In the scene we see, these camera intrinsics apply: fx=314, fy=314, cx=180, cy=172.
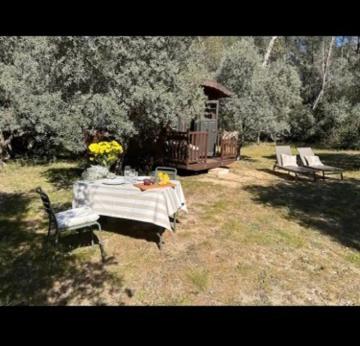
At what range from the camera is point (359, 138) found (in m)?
17.3

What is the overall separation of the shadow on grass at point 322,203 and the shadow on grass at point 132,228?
116 inches

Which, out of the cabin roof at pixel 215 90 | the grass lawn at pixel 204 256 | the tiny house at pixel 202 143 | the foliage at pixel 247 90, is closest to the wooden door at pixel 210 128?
the tiny house at pixel 202 143

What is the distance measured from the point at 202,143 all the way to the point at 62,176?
4.44 meters

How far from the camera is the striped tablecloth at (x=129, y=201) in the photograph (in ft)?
15.7

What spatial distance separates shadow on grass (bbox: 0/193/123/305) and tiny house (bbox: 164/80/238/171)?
4974 mm

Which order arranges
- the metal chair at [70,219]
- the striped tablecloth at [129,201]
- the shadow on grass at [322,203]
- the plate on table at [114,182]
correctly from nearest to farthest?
the metal chair at [70,219] < the striped tablecloth at [129,201] < the plate on table at [114,182] < the shadow on grass at [322,203]

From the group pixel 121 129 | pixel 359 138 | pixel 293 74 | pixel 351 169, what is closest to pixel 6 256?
pixel 121 129

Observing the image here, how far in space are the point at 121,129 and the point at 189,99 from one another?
1.91 meters

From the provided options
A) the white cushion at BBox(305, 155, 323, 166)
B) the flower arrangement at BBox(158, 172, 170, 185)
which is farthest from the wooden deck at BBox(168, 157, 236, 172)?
the flower arrangement at BBox(158, 172, 170, 185)

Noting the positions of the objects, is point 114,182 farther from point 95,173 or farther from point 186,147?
point 186,147

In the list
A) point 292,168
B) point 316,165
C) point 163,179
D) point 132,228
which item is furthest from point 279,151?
point 132,228

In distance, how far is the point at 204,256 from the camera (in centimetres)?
466

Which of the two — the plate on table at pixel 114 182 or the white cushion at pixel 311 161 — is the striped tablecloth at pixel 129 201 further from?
the white cushion at pixel 311 161

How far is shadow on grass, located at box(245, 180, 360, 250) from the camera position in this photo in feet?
19.4
